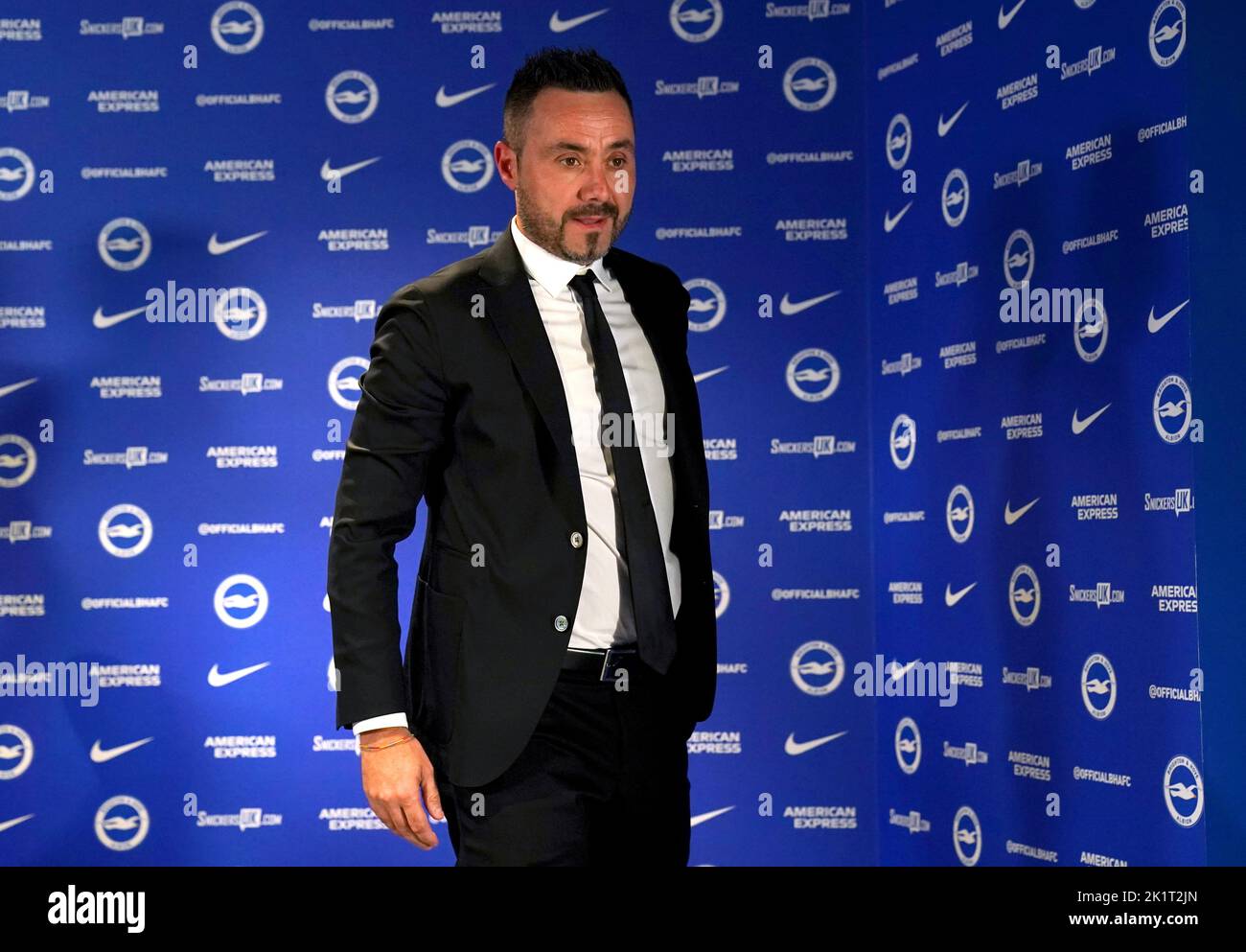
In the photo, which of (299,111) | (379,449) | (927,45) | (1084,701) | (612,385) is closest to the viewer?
(379,449)

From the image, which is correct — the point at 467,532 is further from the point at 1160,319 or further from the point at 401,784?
the point at 1160,319

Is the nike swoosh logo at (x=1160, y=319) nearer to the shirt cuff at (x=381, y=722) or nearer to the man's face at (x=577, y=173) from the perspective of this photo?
the man's face at (x=577, y=173)

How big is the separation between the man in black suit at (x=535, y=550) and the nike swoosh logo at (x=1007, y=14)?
2006 millimetres

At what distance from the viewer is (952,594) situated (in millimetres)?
4613

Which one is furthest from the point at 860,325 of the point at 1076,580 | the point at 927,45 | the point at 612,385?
the point at 612,385

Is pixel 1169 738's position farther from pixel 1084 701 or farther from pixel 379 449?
pixel 379 449

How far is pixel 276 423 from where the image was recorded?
5.01 meters

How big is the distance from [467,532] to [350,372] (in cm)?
264

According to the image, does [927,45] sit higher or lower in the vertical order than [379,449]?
higher

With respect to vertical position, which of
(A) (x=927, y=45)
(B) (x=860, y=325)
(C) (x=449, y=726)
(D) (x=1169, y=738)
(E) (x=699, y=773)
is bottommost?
(E) (x=699, y=773)

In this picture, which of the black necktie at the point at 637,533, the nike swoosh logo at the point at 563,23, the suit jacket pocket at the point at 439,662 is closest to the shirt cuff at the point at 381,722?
the suit jacket pocket at the point at 439,662

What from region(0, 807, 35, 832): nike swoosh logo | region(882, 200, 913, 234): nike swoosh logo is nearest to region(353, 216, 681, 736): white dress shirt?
region(882, 200, 913, 234): nike swoosh logo

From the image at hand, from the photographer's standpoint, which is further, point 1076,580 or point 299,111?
point 299,111

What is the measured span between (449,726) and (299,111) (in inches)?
127
